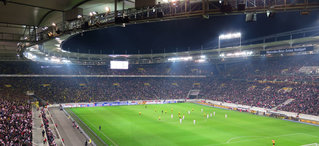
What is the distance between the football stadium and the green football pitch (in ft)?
0.47

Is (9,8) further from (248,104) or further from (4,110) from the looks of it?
(248,104)

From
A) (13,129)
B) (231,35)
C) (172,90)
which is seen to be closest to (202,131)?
(13,129)

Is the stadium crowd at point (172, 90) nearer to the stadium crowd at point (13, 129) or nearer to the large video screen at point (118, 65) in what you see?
the large video screen at point (118, 65)

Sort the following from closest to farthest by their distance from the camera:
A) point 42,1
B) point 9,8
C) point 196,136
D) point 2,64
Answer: point 42,1
point 9,8
point 196,136
point 2,64

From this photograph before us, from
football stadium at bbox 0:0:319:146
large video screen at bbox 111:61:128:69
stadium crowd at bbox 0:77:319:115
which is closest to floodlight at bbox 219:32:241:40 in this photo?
football stadium at bbox 0:0:319:146

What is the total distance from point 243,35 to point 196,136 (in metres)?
36.9

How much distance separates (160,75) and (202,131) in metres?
48.6

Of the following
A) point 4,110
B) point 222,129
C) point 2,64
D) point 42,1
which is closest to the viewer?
point 42,1

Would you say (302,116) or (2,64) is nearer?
(302,116)

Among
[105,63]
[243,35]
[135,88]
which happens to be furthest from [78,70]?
[243,35]

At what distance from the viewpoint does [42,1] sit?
44.2 feet

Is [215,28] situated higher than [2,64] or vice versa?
[215,28]

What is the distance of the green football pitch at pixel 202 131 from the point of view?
26250 millimetres


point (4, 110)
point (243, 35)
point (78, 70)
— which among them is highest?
point (243, 35)
